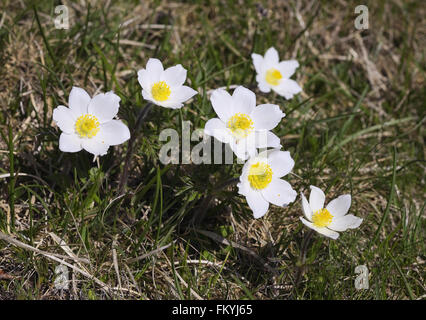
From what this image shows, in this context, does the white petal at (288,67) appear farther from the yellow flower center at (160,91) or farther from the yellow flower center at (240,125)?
the yellow flower center at (160,91)

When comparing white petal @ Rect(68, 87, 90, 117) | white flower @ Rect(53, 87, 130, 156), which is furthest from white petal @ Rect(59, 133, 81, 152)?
white petal @ Rect(68, 87, 90, 117)

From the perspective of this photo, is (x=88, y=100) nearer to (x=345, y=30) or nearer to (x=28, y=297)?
(x=28, y=297)

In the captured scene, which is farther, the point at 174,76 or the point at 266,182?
the point at 174,76

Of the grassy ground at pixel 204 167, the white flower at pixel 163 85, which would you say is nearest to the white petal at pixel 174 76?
the white flower at pixel 163 85

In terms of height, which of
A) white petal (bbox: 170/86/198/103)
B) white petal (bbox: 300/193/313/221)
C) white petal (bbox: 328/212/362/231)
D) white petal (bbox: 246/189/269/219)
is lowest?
white petal (bbox: 328/212/362/231)

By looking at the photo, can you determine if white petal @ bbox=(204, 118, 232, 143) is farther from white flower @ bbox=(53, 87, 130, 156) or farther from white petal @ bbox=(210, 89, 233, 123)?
white flower @ bbox=(53, 87, 130, 156)

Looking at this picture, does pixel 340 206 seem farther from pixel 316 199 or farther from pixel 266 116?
pixel 266 116

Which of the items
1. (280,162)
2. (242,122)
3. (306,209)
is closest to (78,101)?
(242,122)
